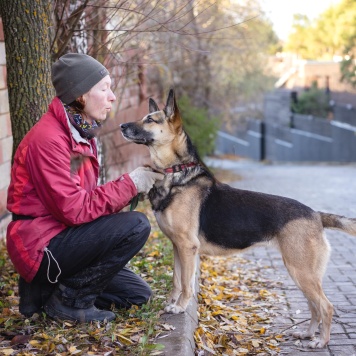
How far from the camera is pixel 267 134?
39969 mm

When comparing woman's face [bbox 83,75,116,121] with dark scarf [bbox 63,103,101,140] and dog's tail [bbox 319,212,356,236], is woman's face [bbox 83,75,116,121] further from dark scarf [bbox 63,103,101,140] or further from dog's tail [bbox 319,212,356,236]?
dog's tail [bbox 319,212,356,236]

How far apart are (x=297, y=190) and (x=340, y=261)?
325 inches

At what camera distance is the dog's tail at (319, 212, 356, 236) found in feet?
15.9

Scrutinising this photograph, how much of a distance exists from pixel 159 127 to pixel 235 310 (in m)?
1.94

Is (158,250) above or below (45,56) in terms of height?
below

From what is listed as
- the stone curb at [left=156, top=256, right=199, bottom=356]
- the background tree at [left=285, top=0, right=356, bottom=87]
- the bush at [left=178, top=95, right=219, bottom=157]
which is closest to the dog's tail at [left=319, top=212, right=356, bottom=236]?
the stone curb at [left=156, top=256, right=199, bottom=356]

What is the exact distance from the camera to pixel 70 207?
4.16 metres

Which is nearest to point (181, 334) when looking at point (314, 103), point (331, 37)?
point (314, 103)

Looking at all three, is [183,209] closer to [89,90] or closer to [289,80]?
[89,90]

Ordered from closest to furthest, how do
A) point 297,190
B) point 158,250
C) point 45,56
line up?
point 45,56
point 158,250
point 297,190

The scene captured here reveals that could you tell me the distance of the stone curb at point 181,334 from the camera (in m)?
4.09

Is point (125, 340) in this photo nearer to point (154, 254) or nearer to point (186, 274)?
point (186, 274)

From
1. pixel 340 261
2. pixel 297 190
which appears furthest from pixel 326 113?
pixel 340 261

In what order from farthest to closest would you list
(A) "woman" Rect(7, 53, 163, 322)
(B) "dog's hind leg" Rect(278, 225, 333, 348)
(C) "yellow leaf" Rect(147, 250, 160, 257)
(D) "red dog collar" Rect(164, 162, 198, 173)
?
1. (C) "yellow leaf" Rect(147, 250, 160, 257)
2. (D) "red dog collar" Rect(164, 162, 198, 173)
3. (B) "dog's hind leg" Rect(278, 225, 333, 348)
4. (A) "woman" Rect(7, 53, 163, 322)
